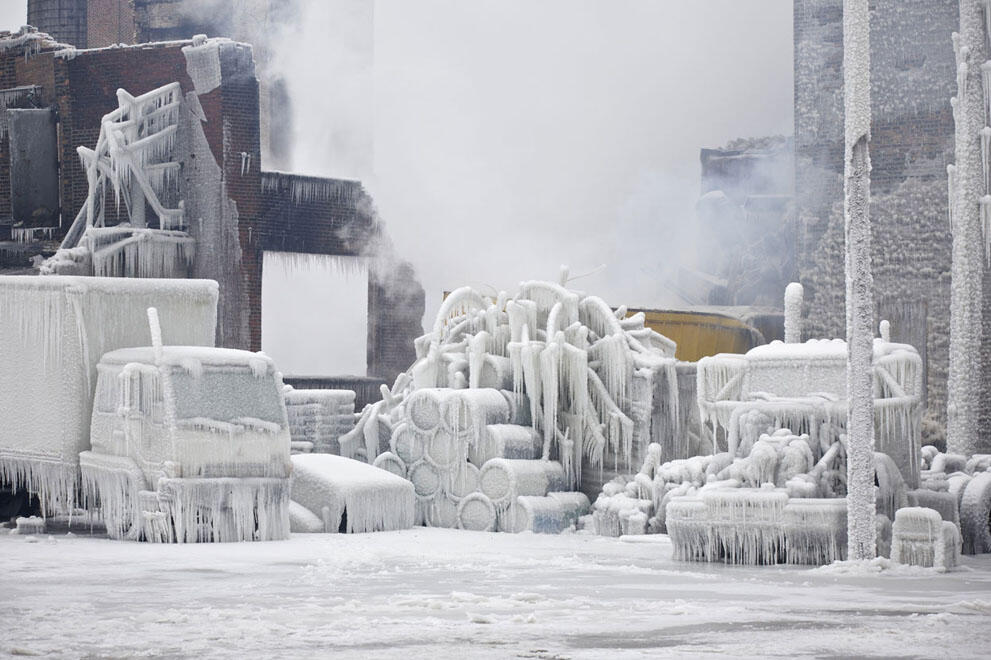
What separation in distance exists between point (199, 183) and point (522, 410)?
12561mm

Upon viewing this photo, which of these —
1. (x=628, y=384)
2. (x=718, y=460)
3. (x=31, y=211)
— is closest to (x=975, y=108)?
(x=628, y=384)

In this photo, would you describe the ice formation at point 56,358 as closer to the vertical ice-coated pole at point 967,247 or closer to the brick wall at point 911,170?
the vertical ice-coated pole at point 967,247

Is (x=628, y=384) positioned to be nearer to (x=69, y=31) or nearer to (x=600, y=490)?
(x=600, y=490)

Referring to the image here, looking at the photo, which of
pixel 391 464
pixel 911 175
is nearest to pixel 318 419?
pixel 391 464

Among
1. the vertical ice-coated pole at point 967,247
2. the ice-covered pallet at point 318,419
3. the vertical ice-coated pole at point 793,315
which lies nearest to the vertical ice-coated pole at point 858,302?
the vertical ice-coated pole at point 793,315

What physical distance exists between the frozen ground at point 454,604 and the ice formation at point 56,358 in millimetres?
1359

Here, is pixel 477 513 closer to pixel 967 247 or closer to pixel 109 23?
pixel 967 247

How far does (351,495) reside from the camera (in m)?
20.5

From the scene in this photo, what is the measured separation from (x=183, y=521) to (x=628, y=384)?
7111 millimetres

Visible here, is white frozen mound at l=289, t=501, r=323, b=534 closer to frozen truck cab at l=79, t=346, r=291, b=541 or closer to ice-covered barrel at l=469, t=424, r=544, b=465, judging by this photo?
frozen truck cab at l=79, t=346, r=291, b=541

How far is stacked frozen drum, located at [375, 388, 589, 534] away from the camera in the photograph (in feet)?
70.7

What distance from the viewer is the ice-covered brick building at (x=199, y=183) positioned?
32.6 m

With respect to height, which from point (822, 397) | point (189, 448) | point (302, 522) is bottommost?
point (302, 522)

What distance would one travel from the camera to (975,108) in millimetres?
28062
